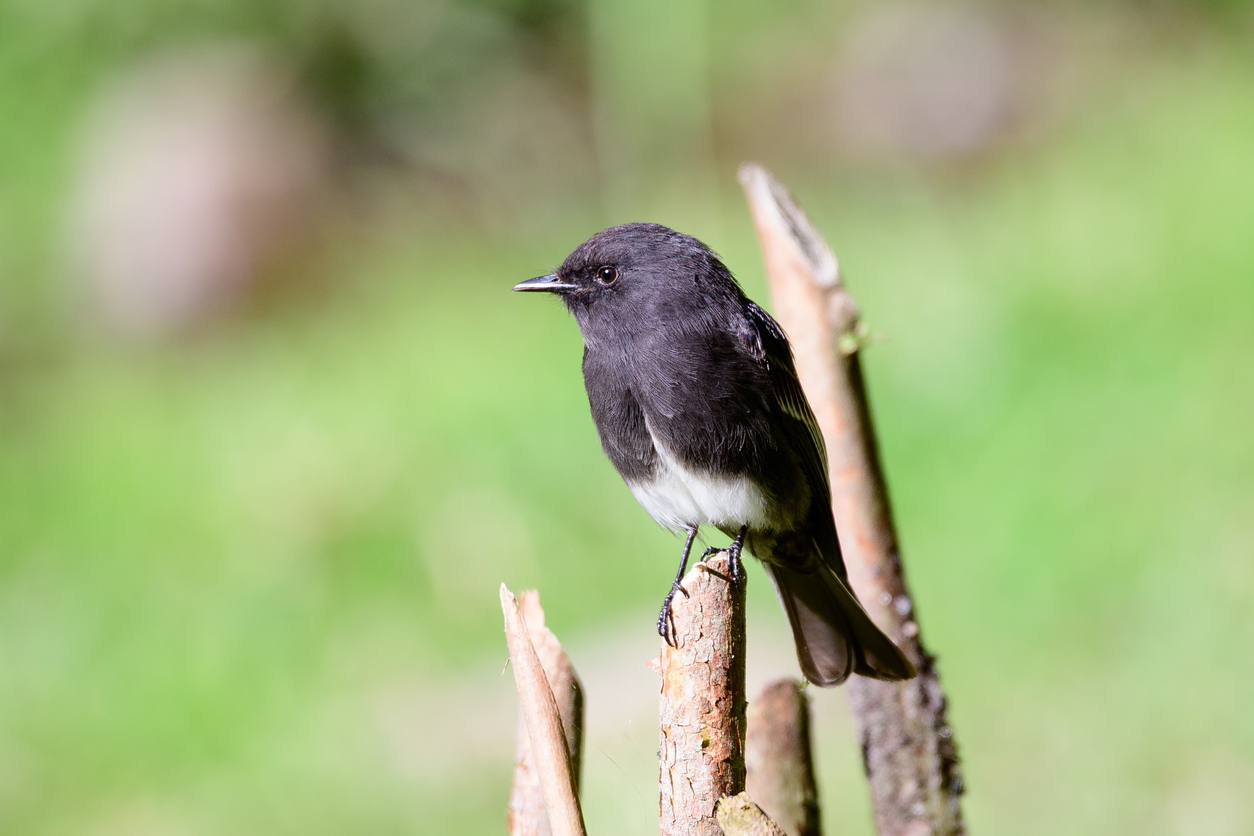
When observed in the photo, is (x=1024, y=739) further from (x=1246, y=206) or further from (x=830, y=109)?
(x=830, y=109)

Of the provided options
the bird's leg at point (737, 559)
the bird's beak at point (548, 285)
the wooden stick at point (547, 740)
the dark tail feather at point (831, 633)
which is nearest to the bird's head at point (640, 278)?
the bird's beak at point (548, 285)

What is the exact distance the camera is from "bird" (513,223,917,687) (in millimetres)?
2809

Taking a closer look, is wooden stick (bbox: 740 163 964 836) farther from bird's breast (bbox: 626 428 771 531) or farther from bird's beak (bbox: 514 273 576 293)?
bird's beak (bbox: 514 273 576 293)

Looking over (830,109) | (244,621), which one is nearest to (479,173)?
(830,109)

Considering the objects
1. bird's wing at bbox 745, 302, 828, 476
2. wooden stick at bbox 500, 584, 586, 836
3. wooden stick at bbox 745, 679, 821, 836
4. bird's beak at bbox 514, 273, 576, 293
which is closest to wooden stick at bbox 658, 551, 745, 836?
wooden stick at bbox 500, 584, 586, 836

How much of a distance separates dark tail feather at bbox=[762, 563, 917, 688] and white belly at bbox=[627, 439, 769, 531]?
0.18m

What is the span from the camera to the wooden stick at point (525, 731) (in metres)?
2.09

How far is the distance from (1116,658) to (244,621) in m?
3.39

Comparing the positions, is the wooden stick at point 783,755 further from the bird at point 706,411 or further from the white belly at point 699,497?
the white belly at point 699,497

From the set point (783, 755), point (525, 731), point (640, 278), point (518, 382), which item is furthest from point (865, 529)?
A: point (518, 382)

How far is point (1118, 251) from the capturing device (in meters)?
6.18

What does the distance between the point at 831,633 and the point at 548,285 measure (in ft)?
3.32

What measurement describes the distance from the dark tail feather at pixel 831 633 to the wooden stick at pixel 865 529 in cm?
7

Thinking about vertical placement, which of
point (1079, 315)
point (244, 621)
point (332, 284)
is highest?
point (332, 284)
